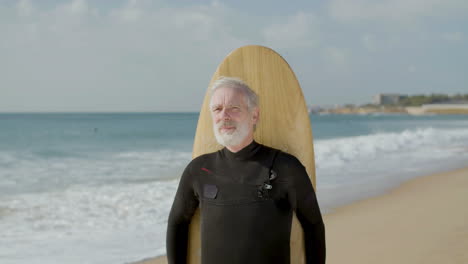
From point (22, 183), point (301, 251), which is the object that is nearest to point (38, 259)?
point (301, 251)

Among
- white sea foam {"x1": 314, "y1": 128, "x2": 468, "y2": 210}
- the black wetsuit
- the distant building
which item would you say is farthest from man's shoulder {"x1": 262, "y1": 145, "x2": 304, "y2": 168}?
the distant building

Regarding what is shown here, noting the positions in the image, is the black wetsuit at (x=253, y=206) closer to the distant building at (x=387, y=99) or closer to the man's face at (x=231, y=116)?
the man's face at (x=231, y=116)

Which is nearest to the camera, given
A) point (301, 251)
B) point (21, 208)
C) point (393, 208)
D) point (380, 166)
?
point (301, 251)

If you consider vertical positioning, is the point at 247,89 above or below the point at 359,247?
above

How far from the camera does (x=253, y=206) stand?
173cm

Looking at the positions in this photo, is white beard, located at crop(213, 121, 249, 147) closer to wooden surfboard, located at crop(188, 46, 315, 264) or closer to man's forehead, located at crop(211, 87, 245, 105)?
man's forehead, located at crop(211, 87, 245, 105)

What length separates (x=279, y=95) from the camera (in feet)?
6.95

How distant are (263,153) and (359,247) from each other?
7.43 ft

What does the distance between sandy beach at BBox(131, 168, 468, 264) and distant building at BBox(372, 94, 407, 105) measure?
9728cm

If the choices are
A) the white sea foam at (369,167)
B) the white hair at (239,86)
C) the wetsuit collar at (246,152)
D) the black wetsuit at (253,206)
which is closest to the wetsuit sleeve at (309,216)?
the black wetsuit at (253,206)

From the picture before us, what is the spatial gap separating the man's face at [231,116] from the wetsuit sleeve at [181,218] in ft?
0.82

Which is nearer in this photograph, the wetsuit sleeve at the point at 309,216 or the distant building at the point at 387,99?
the wetsuit sleeve at the point at 309,216

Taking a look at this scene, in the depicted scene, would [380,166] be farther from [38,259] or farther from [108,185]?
[38,259]

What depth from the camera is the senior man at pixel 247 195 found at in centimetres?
173
